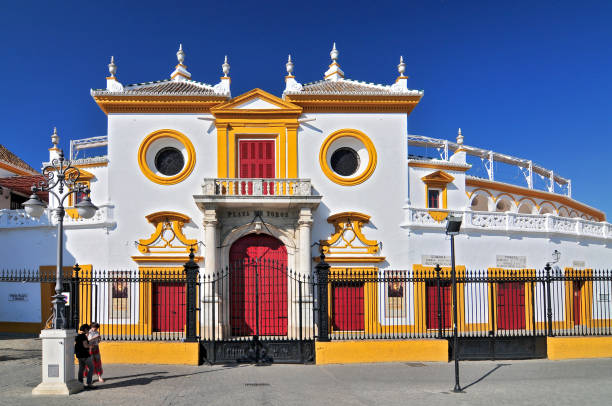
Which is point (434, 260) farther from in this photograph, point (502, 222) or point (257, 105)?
point (257, 105)

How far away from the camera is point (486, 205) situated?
2958cm

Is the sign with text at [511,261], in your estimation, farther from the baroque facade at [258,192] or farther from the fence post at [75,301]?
the fence post at [75,301]

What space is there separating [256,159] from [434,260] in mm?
7925

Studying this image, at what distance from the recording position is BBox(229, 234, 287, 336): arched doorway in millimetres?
19688

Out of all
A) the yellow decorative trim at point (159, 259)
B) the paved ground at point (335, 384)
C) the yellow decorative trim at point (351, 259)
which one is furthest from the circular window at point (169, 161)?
the paved ground at point (335, 384)

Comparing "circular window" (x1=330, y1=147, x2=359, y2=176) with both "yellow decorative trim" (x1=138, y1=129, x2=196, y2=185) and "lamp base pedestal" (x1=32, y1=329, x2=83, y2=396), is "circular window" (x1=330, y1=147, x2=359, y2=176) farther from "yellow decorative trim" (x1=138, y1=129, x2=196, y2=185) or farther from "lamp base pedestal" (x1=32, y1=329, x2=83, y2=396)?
"lamp base pedestal" (x1=32, y1=329, x2=83, y2=396)

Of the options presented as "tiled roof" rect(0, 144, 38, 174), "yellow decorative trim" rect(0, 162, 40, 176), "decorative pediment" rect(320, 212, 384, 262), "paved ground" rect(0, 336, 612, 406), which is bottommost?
"paved ground" rect(0, 336, 612, 406)

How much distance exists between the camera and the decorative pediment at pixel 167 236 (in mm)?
20250

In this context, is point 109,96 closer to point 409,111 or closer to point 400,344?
point 409,111

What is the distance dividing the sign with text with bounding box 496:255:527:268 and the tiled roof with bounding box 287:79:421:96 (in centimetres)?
739

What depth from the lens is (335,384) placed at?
455 inches

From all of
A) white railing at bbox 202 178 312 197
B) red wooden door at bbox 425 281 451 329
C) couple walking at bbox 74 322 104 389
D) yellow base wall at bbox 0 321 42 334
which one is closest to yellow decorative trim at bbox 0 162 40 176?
yellow base wall at bbox 0 321 42 334

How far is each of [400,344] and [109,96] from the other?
14.0 m

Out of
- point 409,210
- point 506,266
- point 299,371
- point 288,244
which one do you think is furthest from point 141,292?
point 506,266
